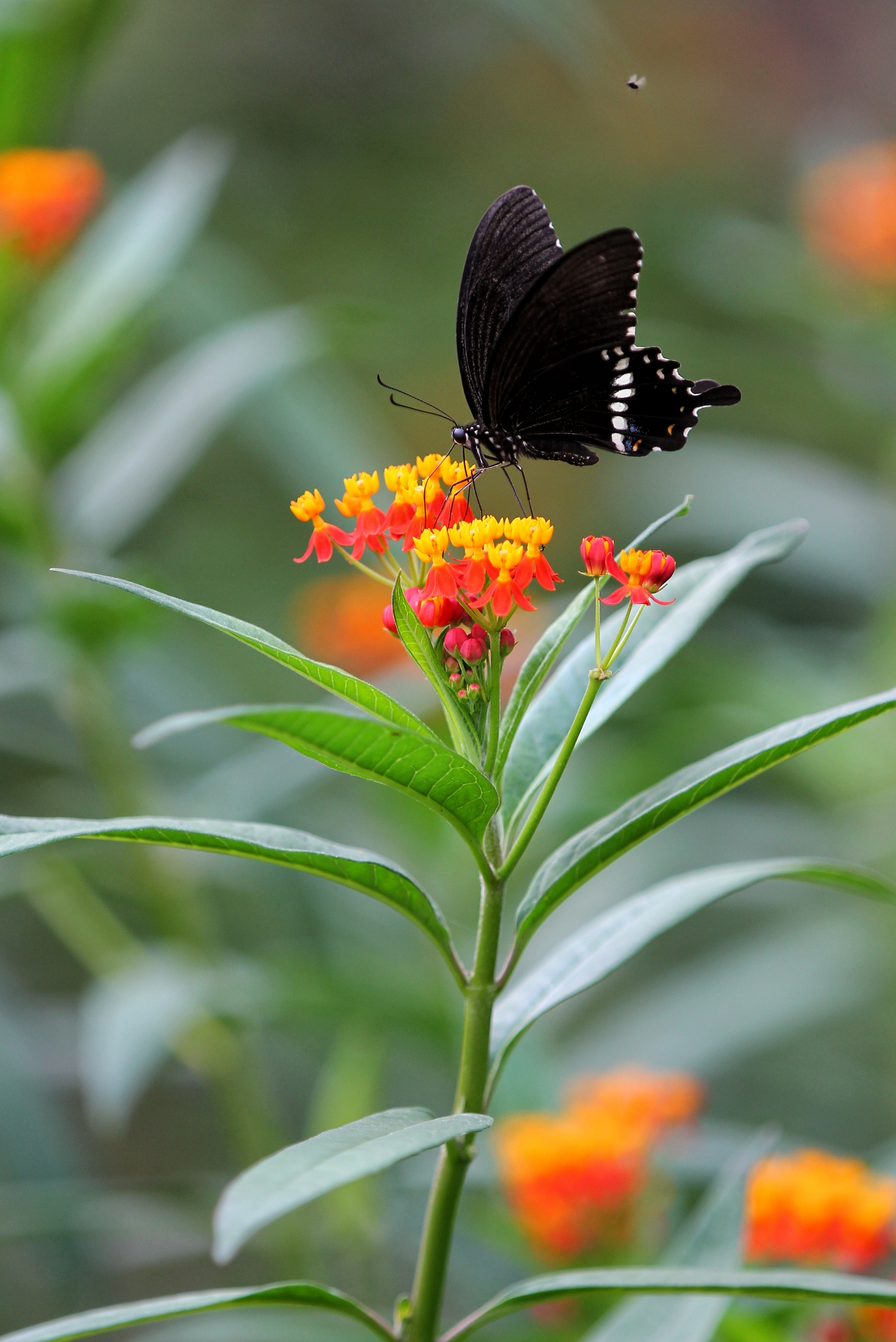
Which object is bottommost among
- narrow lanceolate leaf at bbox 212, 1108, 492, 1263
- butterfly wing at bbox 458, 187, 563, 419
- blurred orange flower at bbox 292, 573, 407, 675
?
narrow lanceolate leaf at bbox 212, 1108, 492, 1263

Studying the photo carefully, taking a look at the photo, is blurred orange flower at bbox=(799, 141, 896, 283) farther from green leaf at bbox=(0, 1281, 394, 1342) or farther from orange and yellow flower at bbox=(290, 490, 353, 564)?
green leaf at bbox=(0, 1281, 394, 1342)

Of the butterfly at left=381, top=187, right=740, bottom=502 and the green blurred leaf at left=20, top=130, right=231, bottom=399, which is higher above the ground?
the green blurred leaf at left=20, top=130, right=231, bottom=399

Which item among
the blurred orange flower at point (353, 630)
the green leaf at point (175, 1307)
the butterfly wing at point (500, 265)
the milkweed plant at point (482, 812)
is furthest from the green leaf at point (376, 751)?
the blurred orange flower at point (353, 630)

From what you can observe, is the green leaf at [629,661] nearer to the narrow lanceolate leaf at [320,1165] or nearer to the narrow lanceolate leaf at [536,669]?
the narrow lanceolate leaf at [536,669]

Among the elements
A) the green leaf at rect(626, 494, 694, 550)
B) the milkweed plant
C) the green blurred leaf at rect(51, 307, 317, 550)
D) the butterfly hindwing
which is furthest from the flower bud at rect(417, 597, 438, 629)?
the green blurred leaf at rect(51, 307, 317, 550)

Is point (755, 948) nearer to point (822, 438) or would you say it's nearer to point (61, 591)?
point (61, 591)

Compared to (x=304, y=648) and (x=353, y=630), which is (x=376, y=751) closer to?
(x=353, y=630)

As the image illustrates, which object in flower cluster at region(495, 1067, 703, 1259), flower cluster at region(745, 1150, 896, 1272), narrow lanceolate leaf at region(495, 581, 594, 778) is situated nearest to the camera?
narrow lanceolate leaf at region(495, 581, 594, 778)
